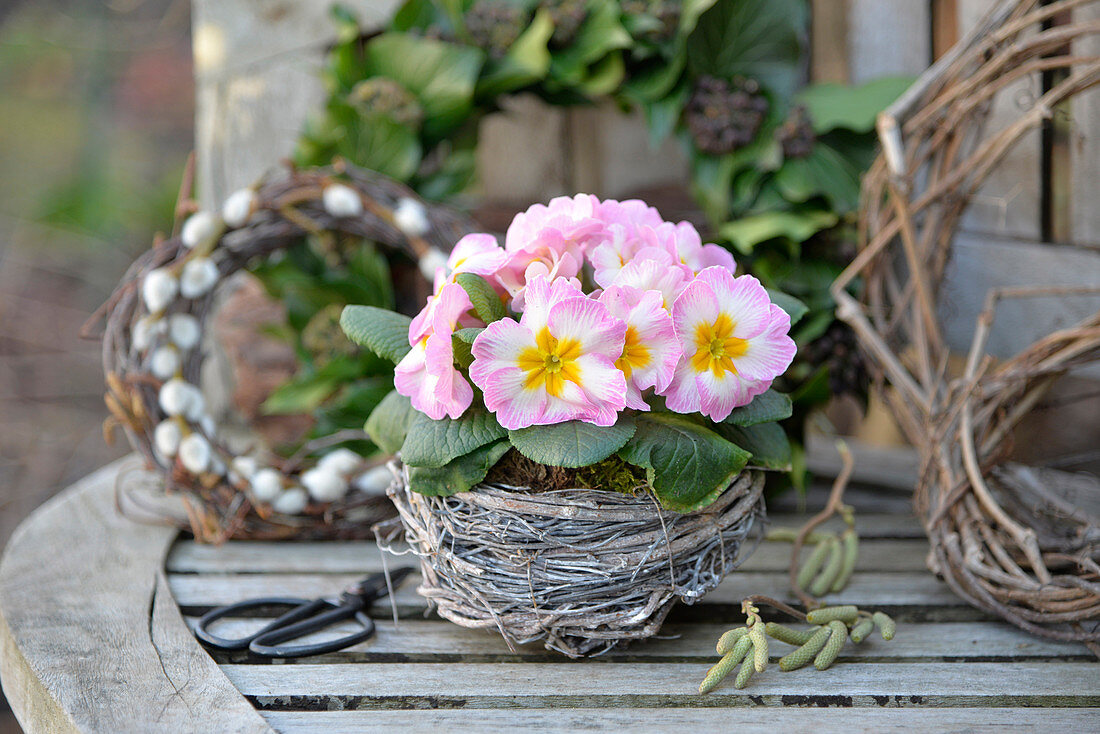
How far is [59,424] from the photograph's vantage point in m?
2.76

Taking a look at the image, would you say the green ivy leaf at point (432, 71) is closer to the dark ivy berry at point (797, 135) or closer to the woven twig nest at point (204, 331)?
the woven twig nest at point (204, 331)

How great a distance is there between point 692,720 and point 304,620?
39cm

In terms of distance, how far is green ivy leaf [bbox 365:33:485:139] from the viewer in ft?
4.16

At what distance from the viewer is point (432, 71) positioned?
4.22ft

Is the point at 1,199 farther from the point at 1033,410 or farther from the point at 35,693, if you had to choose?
the point at 1033,410

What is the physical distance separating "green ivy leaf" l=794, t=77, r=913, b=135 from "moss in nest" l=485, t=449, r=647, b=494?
0.67m

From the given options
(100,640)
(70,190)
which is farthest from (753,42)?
(70,190)

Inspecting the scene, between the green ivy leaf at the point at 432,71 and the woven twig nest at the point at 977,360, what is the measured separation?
22.2 inches

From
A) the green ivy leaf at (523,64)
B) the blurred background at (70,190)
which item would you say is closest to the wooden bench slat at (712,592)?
the green ivy leaf at (523,64)

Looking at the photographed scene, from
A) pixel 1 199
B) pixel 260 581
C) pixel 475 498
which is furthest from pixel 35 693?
pixel 1 199

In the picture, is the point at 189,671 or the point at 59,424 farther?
the point at 59,424

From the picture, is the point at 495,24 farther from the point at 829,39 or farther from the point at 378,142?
the point at 829,39

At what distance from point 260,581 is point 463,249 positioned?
0.47m

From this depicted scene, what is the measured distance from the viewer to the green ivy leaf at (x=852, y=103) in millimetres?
1161
